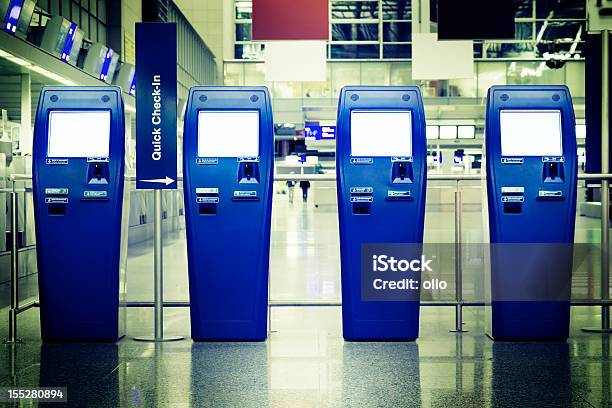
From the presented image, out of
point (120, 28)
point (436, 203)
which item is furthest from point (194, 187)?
point (436, 203)

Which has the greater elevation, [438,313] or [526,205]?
[526,205]

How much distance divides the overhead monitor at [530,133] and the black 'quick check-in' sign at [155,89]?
2162mm

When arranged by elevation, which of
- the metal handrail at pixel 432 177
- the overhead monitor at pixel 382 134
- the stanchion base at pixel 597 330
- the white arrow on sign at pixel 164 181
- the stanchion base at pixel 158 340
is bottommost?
the stanchion base at pixel 597 330

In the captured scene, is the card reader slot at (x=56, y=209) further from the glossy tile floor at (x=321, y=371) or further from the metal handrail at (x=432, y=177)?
the glossy tile floor at (x=321, y=371)

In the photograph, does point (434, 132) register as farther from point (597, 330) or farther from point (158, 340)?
point (158, 340)

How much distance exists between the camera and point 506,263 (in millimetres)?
5281

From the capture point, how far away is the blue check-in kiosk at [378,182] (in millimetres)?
5184

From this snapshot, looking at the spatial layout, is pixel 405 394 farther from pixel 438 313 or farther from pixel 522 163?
pixel 438 313

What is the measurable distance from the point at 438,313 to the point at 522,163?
1809mm

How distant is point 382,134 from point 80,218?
2.03 m

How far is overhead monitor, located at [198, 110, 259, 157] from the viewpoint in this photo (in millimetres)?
5211

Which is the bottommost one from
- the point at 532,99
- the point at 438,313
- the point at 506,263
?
the point at 438,313

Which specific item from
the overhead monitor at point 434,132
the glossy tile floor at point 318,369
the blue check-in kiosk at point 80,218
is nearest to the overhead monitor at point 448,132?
the overhead monitor at point 434,132

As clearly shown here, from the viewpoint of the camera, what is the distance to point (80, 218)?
5.20 meters
